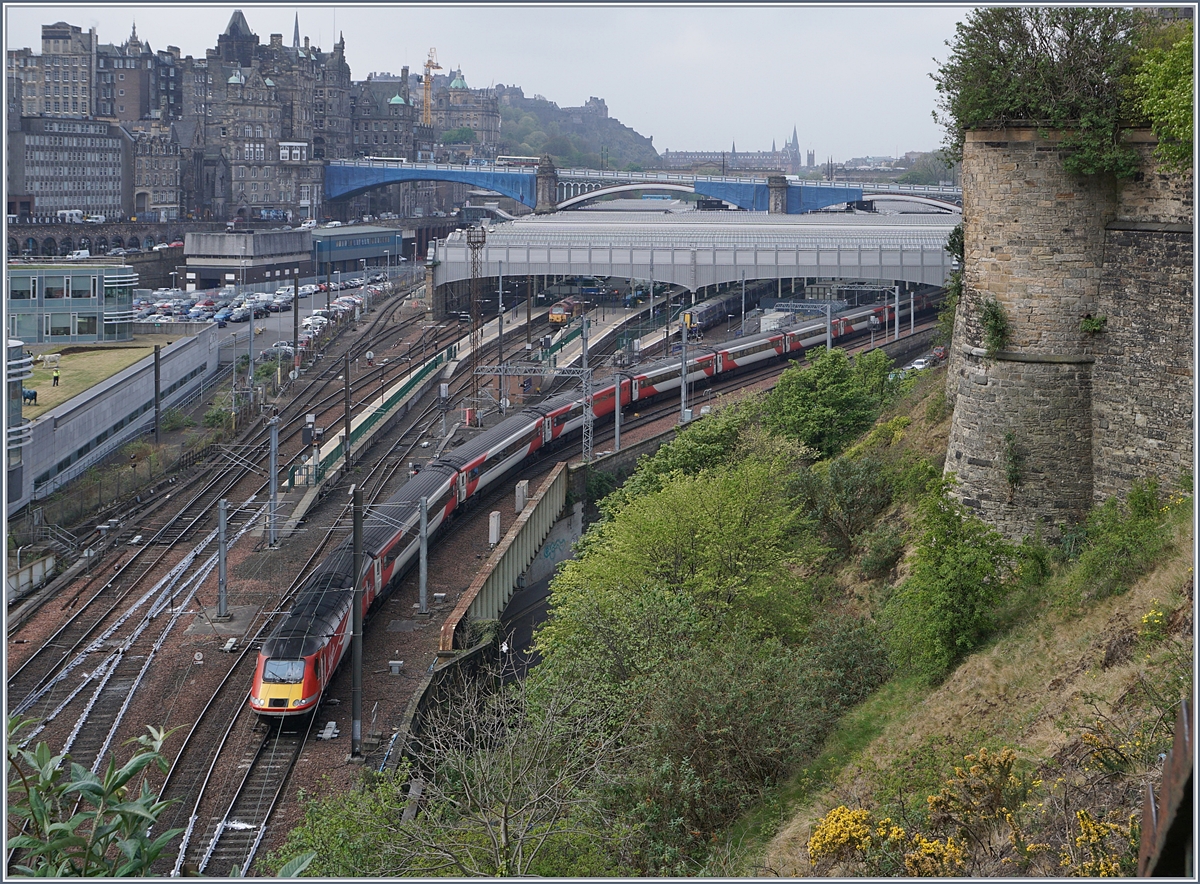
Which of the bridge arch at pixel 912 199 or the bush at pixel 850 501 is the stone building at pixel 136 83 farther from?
the bush at pixel 850 501

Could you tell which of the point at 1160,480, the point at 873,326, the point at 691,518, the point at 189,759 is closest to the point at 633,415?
the point at 873,326

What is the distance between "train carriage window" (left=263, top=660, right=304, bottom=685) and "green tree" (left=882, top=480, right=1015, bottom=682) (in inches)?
473

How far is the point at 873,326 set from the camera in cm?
7119

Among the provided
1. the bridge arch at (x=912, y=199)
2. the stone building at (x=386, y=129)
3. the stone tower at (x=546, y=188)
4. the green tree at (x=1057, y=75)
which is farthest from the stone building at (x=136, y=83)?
the green tree at (x=1057, y=75)

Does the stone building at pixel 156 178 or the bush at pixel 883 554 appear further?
the stone building at pixel 156 178

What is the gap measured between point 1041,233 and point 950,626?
6.30m

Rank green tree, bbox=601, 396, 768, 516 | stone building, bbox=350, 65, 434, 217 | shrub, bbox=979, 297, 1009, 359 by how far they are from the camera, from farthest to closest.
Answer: stone building, bbox=350, 65, 434, 217, green tree, bbox=601, 396, 768, 516, shrub, bbox=979, 297, 1009, 359

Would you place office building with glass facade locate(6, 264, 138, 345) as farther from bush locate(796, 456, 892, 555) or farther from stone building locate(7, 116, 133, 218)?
stone building locate(7, 116, 133, 218)

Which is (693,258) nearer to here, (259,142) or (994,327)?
(994,327)

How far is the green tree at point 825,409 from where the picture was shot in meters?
40.8

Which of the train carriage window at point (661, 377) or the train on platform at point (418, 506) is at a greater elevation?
the train carriage window at point (661, 377)

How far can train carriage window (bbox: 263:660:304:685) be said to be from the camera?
1072 inches

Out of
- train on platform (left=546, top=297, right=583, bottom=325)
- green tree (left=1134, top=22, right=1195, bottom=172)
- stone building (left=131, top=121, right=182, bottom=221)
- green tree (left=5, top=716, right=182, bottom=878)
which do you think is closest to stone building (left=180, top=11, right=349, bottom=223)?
stone building (left=131, top=121, right=182, bottom=221)

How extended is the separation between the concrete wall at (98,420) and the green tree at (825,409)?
22.6 meters
